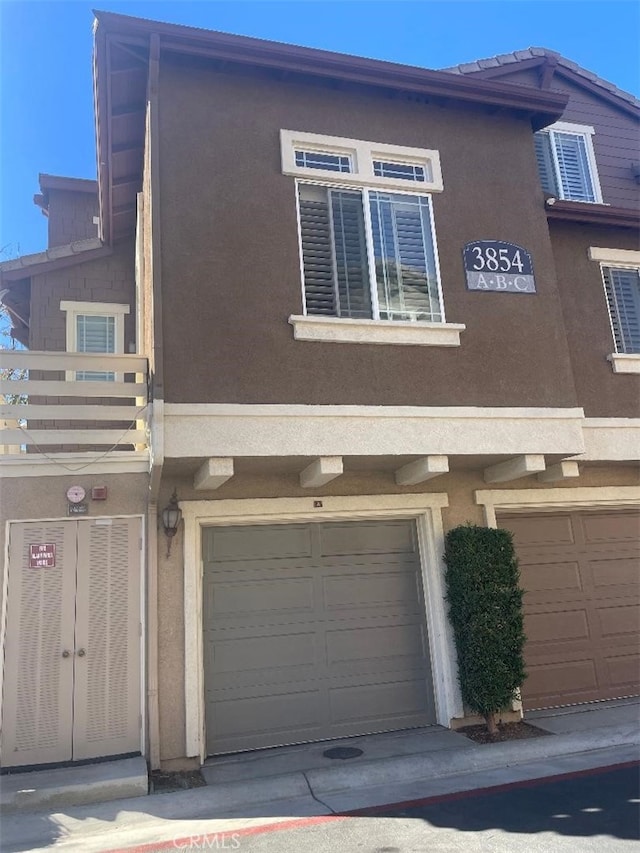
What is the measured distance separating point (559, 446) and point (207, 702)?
467 centimetres

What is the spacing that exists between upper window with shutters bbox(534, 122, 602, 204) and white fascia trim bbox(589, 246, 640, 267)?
2.27 meters

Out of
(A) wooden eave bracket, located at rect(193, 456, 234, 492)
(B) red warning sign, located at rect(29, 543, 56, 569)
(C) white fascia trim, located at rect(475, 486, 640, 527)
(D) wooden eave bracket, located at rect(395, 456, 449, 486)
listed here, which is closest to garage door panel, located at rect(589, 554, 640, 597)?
(C) white fascia trim, located at rect(475, 486, 640, 527)

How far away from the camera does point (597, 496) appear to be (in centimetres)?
834

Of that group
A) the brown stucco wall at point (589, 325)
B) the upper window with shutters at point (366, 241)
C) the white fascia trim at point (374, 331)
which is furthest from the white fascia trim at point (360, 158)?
the brown stucco wall at point (589, 325)

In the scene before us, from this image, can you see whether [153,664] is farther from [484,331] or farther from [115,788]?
[484,331]

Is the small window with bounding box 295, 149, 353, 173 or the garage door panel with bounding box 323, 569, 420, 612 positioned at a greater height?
the small window with bounding box 295, 149, 353, 173

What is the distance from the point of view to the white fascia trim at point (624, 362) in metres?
8.02

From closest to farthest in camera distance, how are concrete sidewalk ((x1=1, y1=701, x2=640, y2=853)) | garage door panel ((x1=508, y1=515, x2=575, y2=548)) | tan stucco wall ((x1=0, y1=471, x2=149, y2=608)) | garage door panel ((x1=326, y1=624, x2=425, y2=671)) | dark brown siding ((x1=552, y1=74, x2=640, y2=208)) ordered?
concrete sidewalk ((x1=1, y1=701, x2=640, y2=853)), tan stucco wall ((x1=0, y1=471, x2=149, y2=608)), garage door panel ((x1=326, y1=624, x2=425, y2=671)), garage door panel ((x1=508, y1=515, x2=575, y2=548)), dark brown siding ((x1=552, y1=74, x2=640, y2=208))

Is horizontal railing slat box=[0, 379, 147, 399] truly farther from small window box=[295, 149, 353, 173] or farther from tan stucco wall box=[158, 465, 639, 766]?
small window box=[295, 149, 353, 173]

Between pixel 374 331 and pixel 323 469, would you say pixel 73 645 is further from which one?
pixel 374 331

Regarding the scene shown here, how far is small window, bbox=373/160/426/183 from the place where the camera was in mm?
7039

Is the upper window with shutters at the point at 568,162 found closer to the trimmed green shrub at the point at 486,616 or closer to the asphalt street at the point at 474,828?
the trimmed green shrub at the point at 486,616

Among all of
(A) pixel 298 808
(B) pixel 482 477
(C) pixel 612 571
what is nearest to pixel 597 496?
(C) pixel 612 571

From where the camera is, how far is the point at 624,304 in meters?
8.65
